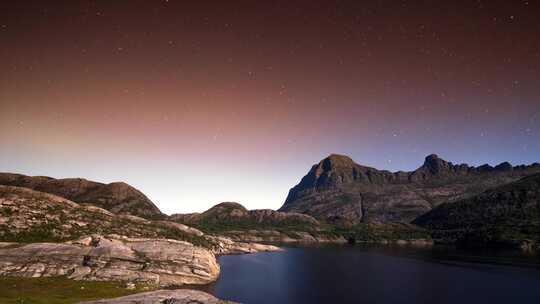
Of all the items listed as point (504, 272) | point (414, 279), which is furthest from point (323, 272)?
point (504, 272)

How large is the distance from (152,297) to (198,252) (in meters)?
65.3

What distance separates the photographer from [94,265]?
112m

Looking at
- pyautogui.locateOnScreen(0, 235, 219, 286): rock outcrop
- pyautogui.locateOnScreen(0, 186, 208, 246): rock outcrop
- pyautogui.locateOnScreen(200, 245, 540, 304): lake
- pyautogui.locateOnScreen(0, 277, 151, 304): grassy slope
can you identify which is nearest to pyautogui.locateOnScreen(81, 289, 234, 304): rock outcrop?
pyautogui.locateOnScreen(0, 277, 151, 304): grassy slope

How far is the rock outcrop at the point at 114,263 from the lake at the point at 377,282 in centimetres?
1119

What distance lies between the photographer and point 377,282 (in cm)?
13400

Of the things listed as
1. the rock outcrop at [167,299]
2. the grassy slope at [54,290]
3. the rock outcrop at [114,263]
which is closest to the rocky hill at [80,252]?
the rock outcrop at [114,263]

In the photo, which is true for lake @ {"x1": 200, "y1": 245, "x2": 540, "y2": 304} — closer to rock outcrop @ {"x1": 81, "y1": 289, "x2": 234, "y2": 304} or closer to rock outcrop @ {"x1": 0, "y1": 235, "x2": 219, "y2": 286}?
rock outcrop @ {"x1": 0, "y1": 235, "x2": 219, "y2": 286}

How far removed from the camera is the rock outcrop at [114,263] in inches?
4222

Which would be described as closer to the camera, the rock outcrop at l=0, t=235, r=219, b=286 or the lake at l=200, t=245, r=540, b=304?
the rock outcrop at l=0, t=235, r=219, b=286

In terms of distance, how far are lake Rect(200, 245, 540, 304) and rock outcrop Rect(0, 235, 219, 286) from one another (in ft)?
36.7

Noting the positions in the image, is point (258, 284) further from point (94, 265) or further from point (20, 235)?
point (20, 235)

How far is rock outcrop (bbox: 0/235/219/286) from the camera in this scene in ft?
352

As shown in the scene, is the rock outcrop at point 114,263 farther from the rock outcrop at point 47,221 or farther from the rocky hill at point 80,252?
the rock outcrop at point 47,221

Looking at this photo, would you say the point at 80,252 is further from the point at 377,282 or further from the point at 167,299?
the point at 377,282
